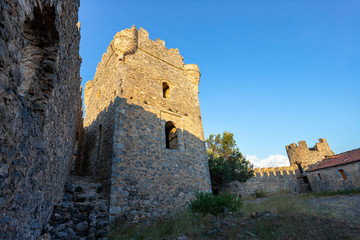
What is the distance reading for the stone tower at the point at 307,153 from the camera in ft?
69.3

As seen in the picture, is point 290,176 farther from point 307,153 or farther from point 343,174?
point 343,174

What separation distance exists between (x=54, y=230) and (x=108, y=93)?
22.5ft

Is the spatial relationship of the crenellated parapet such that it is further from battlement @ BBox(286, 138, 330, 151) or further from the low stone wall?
battlement @ BBox(286, 138, 330, 151)

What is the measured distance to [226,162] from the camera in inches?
581

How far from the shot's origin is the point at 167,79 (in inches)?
399

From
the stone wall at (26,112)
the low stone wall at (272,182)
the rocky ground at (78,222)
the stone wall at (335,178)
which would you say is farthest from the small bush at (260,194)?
the stone wall at (26,112)

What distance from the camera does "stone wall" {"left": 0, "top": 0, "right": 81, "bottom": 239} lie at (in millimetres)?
1486

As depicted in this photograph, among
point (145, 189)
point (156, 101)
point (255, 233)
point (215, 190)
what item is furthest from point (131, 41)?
point (215, 190)

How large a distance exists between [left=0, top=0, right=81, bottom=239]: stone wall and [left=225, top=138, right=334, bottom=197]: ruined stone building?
15.4 m

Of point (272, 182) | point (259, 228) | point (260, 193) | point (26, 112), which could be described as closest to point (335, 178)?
point (272, 182)

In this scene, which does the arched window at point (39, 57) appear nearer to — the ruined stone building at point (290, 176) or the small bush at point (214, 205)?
the small bush at point (214, 205)

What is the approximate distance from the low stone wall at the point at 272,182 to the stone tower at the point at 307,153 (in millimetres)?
1951

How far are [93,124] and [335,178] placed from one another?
711 inches

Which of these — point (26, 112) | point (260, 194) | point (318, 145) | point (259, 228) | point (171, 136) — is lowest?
point (259, 228)
